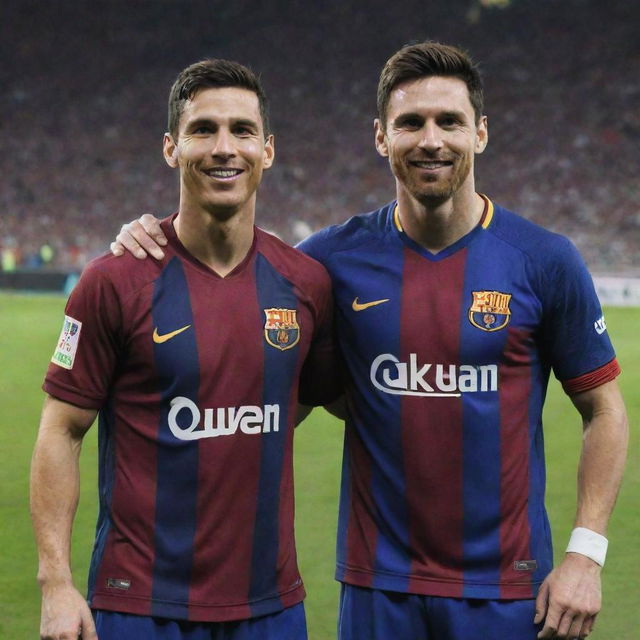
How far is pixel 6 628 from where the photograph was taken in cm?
471

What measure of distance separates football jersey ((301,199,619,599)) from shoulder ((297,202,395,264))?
185 mm

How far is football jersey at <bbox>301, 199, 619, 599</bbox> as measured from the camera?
110 inches

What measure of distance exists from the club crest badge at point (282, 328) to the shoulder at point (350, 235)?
33cm

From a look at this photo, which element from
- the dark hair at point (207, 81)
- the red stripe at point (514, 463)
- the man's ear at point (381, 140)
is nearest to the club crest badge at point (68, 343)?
the dark hair at point (207, 81)

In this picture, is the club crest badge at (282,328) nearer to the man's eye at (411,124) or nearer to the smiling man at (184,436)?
the smiling man at (184,436)

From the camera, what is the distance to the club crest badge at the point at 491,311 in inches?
112

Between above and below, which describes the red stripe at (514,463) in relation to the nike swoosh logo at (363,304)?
below

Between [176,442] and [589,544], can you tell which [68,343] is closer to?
[176,442]

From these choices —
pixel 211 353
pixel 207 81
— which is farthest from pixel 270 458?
pixel 207 81

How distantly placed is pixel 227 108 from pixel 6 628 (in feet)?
9.62

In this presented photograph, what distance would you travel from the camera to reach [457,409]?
280cm

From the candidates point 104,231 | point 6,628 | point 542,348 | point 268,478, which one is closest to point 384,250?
point 542,348

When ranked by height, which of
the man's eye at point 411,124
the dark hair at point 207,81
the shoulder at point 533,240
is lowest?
the shoulder at point 533,240

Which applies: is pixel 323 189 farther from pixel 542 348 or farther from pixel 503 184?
pixel 542 348
